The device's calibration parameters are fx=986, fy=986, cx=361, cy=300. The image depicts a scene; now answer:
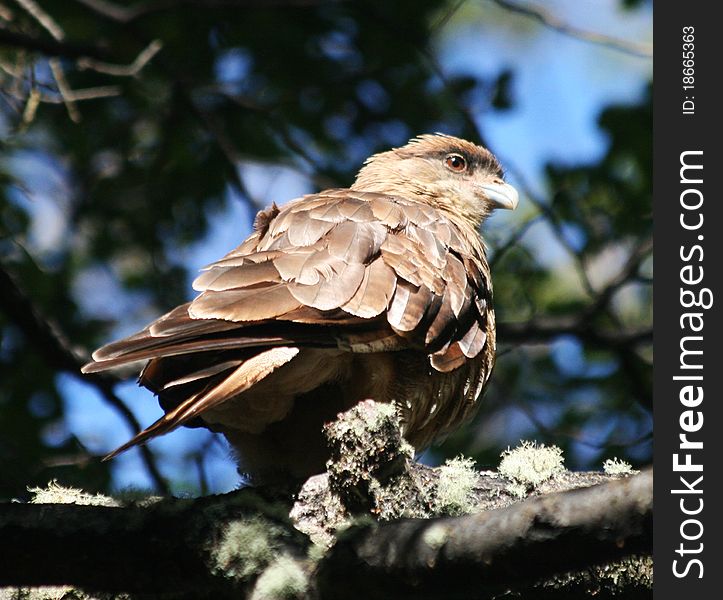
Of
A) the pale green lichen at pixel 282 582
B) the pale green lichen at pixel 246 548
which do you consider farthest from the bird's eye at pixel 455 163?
the pale green lichen at pixel 282 582

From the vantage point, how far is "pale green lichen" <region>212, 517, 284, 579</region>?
9.89ft

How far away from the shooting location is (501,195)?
5719 millimetres

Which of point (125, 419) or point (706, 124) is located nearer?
point (706, 124)

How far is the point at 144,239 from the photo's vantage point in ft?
23.7

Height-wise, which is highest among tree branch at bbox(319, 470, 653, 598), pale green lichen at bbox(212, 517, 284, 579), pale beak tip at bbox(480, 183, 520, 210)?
pale beak tip at bbox(480, 183, 520, 210)

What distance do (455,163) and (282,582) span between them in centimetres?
360

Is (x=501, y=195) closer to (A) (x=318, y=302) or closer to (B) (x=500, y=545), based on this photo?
(A) (x=318, y=302)

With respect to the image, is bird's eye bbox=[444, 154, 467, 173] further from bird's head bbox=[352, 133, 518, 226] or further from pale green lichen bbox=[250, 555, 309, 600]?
pale green lichen bbox=[250, 555, 309, 600]

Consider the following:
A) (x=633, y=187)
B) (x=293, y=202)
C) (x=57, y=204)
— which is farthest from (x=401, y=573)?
(x=57, y=204)

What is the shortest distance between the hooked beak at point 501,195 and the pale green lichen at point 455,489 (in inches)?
91.2

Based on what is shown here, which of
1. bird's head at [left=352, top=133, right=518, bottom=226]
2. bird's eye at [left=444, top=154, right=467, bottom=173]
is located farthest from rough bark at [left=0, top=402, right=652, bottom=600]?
bird's eye at [left=444, top=154, right=467, bottom=173]

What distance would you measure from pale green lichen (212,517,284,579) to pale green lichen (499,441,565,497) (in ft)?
3.55

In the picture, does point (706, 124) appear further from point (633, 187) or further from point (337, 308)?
point (633, 187)

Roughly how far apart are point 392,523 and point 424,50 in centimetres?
458
